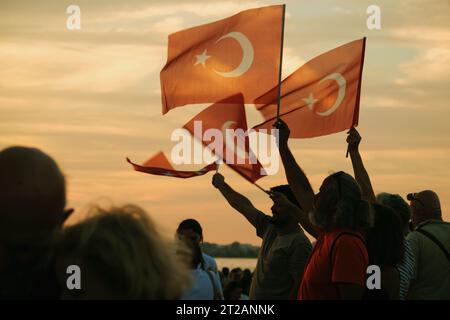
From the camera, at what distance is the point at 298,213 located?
723 centimetres

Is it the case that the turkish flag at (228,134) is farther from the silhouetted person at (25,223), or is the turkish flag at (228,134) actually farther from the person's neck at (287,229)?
the silhouetted person at (25,223)

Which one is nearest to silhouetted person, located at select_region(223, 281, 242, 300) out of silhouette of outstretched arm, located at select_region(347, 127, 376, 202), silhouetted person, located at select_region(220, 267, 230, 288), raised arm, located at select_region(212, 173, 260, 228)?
silhouetted person, located at select_region(220, 267, 230, 288)

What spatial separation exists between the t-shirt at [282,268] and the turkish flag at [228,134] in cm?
278

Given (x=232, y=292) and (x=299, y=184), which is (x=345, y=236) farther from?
(x=232, y=292)

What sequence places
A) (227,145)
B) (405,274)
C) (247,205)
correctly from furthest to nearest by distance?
(227,145) < (247,205) < (405,274)

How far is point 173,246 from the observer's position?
3.04m

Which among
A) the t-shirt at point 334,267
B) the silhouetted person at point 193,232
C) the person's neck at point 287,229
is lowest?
the silhouetted person at point 193,232

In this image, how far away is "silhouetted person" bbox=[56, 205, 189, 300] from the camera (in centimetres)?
Result: 290

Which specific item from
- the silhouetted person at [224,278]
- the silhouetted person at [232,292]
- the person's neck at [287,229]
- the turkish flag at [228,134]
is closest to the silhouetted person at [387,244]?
the person's neck at [287,229]

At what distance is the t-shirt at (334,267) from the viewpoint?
542 cm
